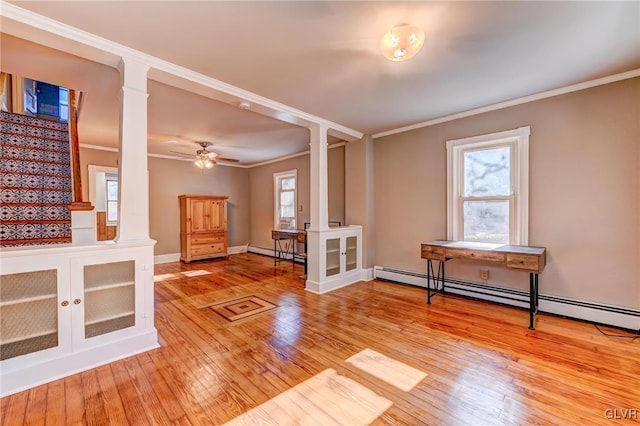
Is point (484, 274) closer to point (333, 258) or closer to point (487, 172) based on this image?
point (487, 172)

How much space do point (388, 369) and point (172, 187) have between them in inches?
244

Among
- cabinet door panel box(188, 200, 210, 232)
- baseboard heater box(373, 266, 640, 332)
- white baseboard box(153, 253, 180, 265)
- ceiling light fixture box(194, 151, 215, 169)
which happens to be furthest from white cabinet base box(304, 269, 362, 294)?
white baseboard box(153, 253, 180, 265)

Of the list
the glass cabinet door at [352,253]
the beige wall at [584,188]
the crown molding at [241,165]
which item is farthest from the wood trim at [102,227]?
the beige wall at [584,188]

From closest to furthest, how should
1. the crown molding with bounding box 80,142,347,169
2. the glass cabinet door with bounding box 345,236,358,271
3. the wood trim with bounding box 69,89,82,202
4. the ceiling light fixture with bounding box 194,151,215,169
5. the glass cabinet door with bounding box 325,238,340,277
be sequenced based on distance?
the wood trim with bounding box 69,89,82,202 < the glass cabinet door with bounding box 325,238,340,277 < the glass cabinet door with bounding box 345,236,358,271 < the ceiling light fixture with bounding box 194,151,215,169 < the crown molding with bounding box 80,142,347,169

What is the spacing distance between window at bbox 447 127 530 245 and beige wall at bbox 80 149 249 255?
5558 mm

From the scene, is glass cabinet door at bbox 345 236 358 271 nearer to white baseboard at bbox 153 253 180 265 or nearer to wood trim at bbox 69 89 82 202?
wood trim at bbox 69 89 82 202

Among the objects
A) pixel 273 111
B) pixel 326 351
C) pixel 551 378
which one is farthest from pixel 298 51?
pixel 551 378

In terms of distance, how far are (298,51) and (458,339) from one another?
9.62 ft

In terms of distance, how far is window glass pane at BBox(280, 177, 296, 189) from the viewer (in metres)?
6.50

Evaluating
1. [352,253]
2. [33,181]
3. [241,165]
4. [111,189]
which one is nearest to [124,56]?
[33,181]

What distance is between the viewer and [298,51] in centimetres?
225

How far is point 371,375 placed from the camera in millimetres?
2008

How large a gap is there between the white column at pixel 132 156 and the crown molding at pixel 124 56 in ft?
0.29

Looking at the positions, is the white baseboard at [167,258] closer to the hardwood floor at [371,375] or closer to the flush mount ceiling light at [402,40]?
the hardwood floor at [371,375]
